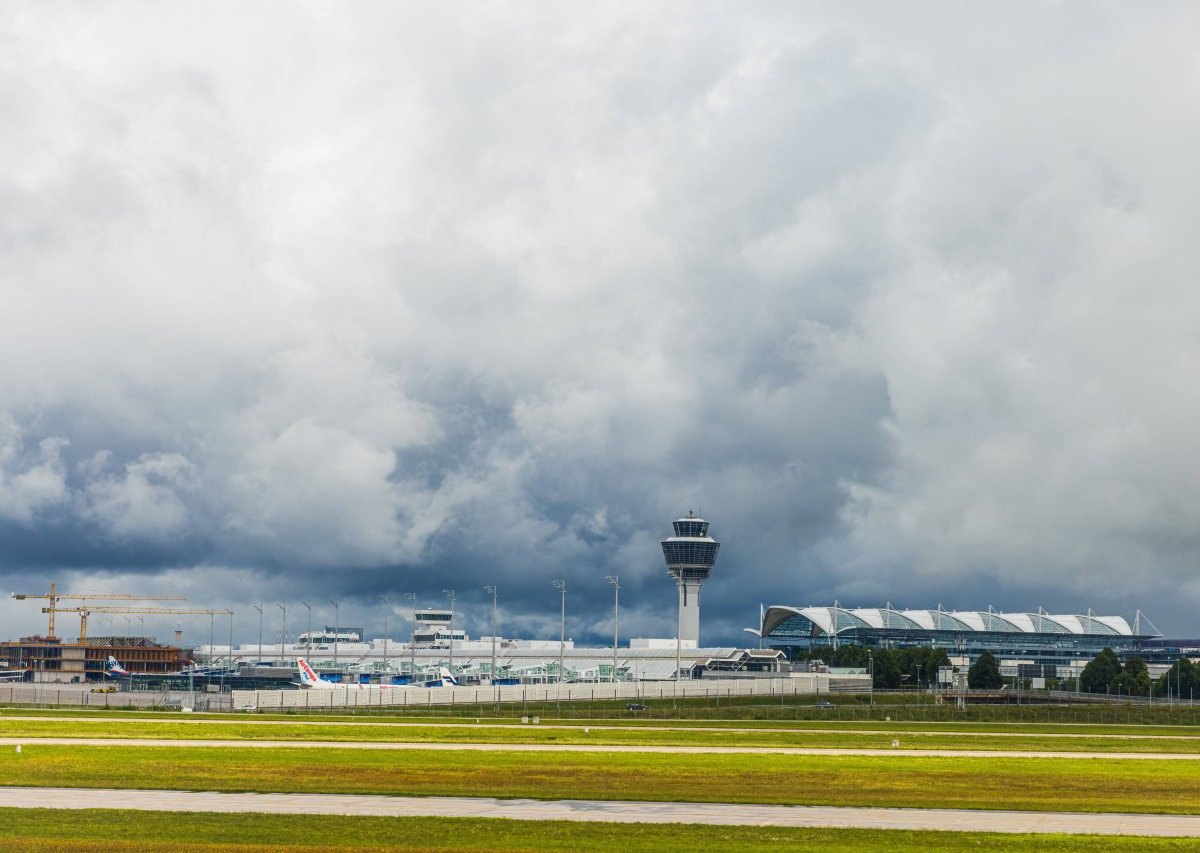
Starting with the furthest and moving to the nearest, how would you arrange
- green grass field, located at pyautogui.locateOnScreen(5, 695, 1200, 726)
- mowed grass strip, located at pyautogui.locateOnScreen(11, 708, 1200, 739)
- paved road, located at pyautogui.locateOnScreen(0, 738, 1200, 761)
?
green grass field, located at pyautogui.locateOnScreen(5, 695, 1200, 726)
mowed grass strip, located at pyautogui.locateOnScreen(11, 708, 1200, 739)
paved road, located at pyautogui.locateOnScreen(0, 738, 1200, 761)

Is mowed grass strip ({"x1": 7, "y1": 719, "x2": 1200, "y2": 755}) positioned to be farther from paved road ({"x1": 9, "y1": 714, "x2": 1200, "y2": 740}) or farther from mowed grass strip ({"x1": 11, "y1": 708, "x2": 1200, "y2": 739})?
mowed grass strip ({"x1": 11, "y1": 708, "x2": 1200, "y2": 739})

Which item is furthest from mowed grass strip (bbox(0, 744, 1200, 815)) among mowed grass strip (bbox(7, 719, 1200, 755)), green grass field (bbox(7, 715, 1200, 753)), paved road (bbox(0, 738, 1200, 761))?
green grass field (bbox(7, 715, 1200, 753))

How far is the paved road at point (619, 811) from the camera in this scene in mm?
42125

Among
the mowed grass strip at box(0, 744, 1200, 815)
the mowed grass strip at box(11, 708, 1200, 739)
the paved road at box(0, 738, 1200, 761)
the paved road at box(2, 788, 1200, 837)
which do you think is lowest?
the mowed grass strip at box(11, 708, 1200, 739)

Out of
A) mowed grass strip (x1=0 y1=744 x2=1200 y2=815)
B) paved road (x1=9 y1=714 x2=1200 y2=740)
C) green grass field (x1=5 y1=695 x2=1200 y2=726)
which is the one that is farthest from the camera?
green grass field (x1=5 y1=695 x2=1200 y2=726)

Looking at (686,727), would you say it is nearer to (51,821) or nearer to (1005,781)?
(1005,781)

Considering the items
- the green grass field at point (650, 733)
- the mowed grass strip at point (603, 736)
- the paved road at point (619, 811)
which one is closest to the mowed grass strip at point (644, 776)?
the paved road at point (619, 811)

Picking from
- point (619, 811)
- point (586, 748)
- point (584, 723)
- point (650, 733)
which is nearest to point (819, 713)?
point (584, 723)

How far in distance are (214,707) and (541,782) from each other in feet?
277

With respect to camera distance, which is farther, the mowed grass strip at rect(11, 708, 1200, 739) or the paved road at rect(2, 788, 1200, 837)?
the mowed grass strip at rect(11, 708, 1200, 739)

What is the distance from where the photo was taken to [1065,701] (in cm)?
16638

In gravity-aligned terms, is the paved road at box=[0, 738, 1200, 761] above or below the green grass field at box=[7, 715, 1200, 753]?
above

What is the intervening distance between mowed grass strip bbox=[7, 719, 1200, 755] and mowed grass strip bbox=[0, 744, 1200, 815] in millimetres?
10284

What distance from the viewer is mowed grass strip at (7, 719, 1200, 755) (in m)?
78.3
